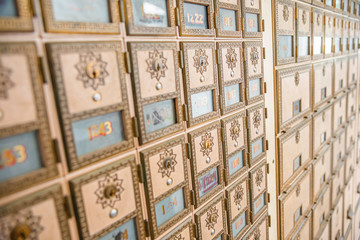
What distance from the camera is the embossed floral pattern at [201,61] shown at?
5.69 ft

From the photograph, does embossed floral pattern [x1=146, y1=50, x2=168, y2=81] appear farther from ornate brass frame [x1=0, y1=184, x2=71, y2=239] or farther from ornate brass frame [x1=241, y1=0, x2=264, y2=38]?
ornate brass frame [x1=241, y1=0, x2=264, y2=38]

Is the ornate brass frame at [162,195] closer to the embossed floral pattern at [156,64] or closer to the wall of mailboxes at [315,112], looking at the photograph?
the embossed floral pattern at [156,64]

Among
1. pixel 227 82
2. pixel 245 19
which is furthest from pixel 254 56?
pixel 227 82

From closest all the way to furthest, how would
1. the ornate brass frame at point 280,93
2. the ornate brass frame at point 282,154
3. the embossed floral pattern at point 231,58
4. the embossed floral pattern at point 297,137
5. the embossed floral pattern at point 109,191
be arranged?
the embossed floral pattern at point 109,191
the embossed floral pattern at point 231,58
the ornate brass frame at point 280,93
the ornate brass frame at point 282,154
the embossed floral pattern at point 297,137

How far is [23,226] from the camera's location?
3.16ft

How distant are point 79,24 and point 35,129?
469 millimetres

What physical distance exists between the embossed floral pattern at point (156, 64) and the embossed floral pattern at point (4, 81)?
2.18 feet

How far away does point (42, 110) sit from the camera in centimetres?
100

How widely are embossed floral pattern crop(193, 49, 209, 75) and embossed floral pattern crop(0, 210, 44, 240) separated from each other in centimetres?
124

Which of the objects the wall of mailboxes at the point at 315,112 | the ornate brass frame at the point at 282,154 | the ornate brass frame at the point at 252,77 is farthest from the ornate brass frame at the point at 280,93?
the ornate brass frame at the point at 252,77

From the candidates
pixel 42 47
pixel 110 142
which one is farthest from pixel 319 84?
pixel 42 47

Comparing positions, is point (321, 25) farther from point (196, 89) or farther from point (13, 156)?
point (13, 156)

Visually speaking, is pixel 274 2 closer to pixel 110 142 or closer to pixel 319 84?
pixel 319 84

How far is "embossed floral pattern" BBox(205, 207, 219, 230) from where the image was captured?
1.92 m
